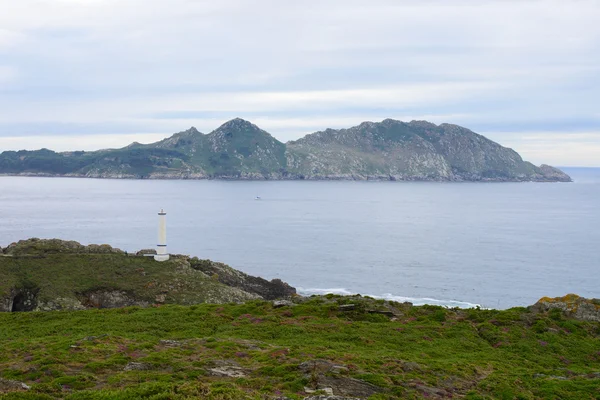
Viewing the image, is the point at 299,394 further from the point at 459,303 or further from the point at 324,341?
the point at 459,303

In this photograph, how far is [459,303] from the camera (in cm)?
7031

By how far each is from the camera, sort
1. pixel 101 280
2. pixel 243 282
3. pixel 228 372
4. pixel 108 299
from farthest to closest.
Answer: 1. pixel 243 282
2. pixel 101 280
3. pixel 108 299
4. pixel 228 372

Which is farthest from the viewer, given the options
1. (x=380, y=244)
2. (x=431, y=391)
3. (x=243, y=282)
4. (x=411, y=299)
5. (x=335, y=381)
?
(x=380, y=244)

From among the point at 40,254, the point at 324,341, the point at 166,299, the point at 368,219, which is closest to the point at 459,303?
the point at 166,299

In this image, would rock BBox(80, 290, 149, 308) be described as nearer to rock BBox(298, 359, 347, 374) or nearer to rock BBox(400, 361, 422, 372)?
rock BBox(298, 359, 347, 374)

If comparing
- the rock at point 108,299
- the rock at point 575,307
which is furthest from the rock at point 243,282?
the rock at point 575,307

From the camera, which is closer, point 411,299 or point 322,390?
point 322,390

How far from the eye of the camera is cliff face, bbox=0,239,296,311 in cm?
5066

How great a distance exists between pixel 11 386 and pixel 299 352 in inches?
464

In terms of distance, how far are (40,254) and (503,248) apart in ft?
307

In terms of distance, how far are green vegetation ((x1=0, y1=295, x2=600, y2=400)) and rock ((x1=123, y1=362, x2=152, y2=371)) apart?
4cm

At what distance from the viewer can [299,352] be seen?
24750 millimetres

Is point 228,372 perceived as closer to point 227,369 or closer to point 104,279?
point 227,369

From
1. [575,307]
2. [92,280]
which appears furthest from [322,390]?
[92,280]
